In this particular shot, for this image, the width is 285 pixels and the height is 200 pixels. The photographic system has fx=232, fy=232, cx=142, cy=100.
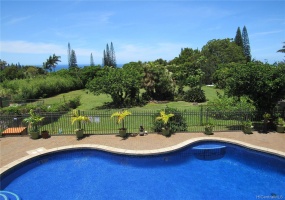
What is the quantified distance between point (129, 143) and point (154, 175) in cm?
310

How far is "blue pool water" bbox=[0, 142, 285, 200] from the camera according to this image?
9.32 metres

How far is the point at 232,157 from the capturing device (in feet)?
41.6

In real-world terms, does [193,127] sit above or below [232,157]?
above

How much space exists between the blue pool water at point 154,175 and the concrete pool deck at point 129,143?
0.37 meters

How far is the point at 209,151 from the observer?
13.1 meters

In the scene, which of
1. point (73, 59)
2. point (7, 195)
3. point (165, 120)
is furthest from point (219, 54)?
point (73, 59)

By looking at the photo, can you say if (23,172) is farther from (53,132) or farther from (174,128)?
(174,128)

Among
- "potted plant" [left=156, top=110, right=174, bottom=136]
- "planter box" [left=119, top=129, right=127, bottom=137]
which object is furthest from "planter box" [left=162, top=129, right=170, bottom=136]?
"planter box" [left=119, top=129, right=127, bottom=137]

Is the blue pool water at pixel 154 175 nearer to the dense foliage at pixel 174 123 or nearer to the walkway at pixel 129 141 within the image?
the walkway at pixel 129 141

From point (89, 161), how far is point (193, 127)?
7.86m

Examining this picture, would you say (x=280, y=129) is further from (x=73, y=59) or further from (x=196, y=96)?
(x=73, y=59)

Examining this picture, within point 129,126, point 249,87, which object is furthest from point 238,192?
point 129,126

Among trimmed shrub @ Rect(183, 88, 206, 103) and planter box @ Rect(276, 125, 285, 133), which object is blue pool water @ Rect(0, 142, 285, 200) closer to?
planter box @ Rect(276, 125, 285, 133)

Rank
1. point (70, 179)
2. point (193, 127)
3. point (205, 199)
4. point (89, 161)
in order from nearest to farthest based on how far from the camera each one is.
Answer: point (205, 199) → point (70, 179) → point (89, 161) → point (193, 127)
